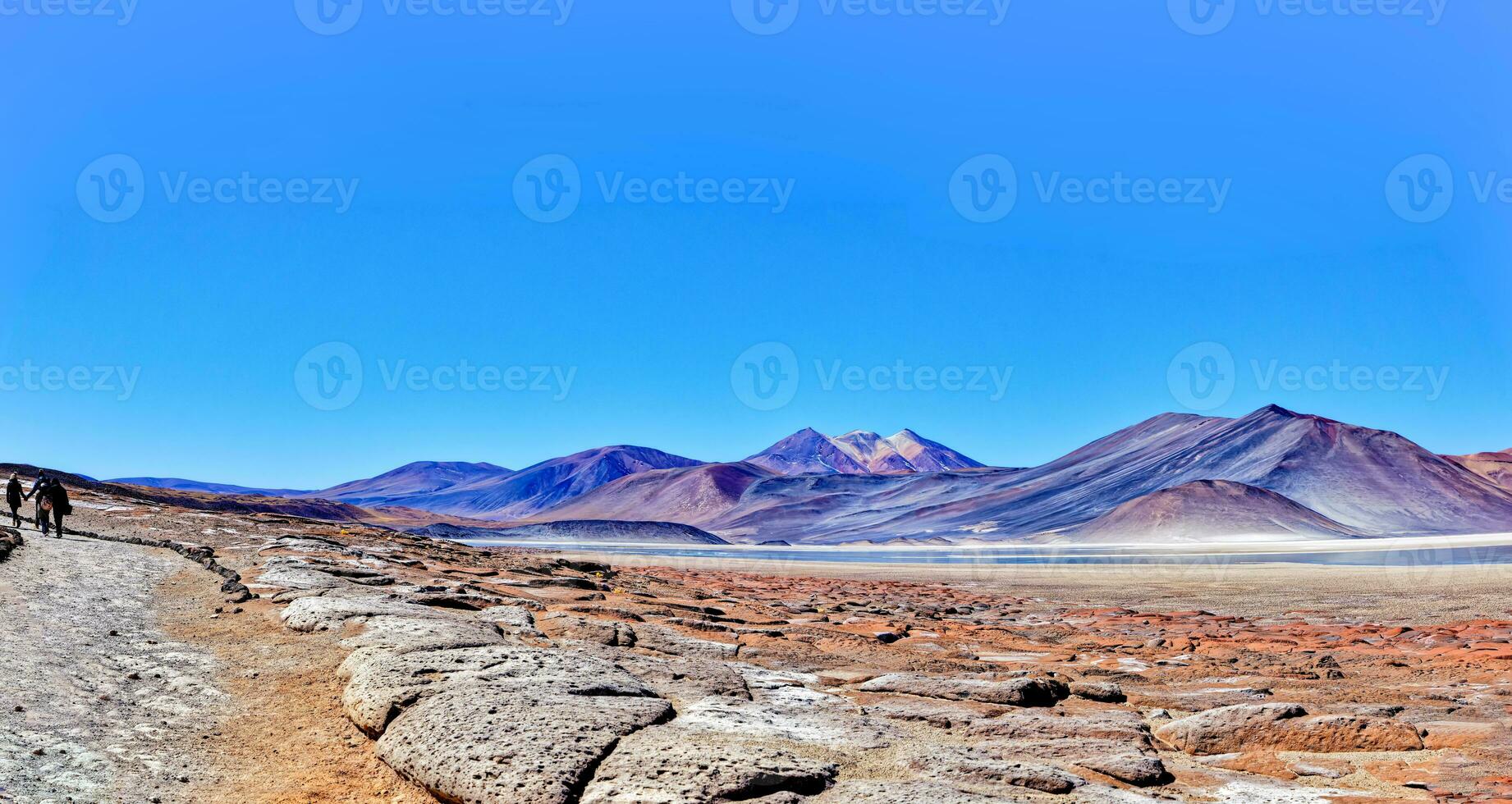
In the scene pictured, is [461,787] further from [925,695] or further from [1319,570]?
[1319,570]

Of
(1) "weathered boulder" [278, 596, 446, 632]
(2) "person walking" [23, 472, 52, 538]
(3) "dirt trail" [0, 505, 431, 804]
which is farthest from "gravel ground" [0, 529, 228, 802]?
(2) "person walking" [23, 472, 52, 538]

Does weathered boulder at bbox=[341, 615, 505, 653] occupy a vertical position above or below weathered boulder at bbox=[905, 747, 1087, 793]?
above

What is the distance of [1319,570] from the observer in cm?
4534

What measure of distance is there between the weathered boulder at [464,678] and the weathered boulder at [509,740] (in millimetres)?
165

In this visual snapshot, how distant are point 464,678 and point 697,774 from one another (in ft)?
8.37

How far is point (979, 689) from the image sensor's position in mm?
8102

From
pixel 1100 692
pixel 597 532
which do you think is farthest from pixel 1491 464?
pixel 1100 692

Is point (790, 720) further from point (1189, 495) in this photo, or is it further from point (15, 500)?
point (1189, 495)

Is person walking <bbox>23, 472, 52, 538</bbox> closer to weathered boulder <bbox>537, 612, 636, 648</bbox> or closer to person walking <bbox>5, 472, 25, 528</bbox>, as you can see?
person walking <bbox>5, 472, 25, 528</bbox>

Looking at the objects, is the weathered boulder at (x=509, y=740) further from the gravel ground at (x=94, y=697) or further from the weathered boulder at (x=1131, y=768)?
the weathered boulder at (x=1131, y=768)

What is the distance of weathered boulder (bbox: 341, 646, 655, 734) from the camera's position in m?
6.49

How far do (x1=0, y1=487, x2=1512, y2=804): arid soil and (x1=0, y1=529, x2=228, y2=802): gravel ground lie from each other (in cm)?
4

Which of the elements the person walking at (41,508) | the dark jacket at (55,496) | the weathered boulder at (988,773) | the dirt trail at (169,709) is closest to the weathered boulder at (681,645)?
the dirt trail at (169,709)

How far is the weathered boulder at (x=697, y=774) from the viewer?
4.74 m
